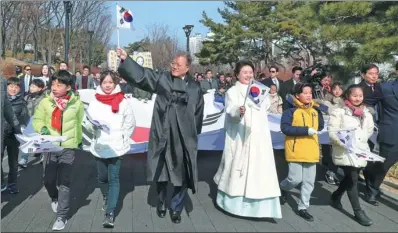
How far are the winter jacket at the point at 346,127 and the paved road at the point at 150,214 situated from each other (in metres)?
0.69

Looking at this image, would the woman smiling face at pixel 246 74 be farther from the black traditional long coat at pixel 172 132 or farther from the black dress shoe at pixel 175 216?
the black dress shoe at pixel 175 216

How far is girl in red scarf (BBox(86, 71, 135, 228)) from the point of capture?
201 inches

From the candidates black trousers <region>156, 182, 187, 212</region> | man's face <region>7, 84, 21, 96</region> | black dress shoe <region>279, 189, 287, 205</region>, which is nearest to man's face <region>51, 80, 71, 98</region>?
black trousers <region>156, 182, 187, 212</region>

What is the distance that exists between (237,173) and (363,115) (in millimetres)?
1647

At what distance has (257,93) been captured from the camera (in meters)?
5.33

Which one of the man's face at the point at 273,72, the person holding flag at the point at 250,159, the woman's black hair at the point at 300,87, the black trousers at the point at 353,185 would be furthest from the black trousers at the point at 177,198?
the man's face at the point at 273,72

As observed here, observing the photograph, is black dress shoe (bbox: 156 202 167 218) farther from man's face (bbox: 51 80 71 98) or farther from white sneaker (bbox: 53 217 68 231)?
man's face (bbox: 51 80 71 98)

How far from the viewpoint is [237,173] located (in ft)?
17.5

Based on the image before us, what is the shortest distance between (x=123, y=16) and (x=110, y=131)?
1.49m

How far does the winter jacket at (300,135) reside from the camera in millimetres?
5371

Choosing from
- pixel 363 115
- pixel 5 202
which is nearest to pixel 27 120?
pixel 5 202

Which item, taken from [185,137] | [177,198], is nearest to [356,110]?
[185,137]

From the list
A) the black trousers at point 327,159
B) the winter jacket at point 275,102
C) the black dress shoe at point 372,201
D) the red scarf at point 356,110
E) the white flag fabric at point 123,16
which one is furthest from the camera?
the winter jacket at point 275,102

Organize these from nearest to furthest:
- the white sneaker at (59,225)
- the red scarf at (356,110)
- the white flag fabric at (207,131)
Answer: the white sneaker at (59,225) < the red scarf at (356,110) < the white flag fabric at (207,131)
